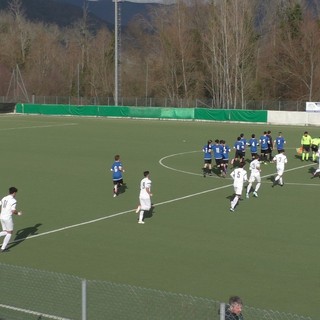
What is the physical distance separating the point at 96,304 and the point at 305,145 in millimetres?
23014

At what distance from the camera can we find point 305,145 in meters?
31.5

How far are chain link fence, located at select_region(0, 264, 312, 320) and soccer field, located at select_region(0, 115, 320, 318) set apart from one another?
0.98 meters

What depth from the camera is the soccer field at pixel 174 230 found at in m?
12.6

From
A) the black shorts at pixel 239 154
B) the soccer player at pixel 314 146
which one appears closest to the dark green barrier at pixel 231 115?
the soccer player at pixel 314 146

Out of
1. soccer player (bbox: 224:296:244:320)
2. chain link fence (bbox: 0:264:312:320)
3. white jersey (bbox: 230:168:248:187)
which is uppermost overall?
soccer player (bbox: 224:296:244:320)

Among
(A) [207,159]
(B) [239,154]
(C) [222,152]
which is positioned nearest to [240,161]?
(B) [239,154]

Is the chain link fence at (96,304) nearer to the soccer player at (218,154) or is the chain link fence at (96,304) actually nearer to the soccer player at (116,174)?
the soccer player at (116,174)

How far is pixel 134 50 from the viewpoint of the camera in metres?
117

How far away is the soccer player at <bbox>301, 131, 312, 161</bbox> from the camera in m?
31.2

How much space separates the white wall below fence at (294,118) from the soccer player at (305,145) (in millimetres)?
25754

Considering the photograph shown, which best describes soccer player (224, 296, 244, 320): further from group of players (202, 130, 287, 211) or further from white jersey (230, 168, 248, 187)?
white jersey (230, 168, 248, 187)

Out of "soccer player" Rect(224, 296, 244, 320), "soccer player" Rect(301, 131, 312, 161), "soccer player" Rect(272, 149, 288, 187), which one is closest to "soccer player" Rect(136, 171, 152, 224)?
"soccer player" Rect(272, 149, 288, 187)

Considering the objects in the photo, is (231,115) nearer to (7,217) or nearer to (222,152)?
(222,152)

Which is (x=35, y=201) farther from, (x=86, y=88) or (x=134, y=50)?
(x=134, y=50)
